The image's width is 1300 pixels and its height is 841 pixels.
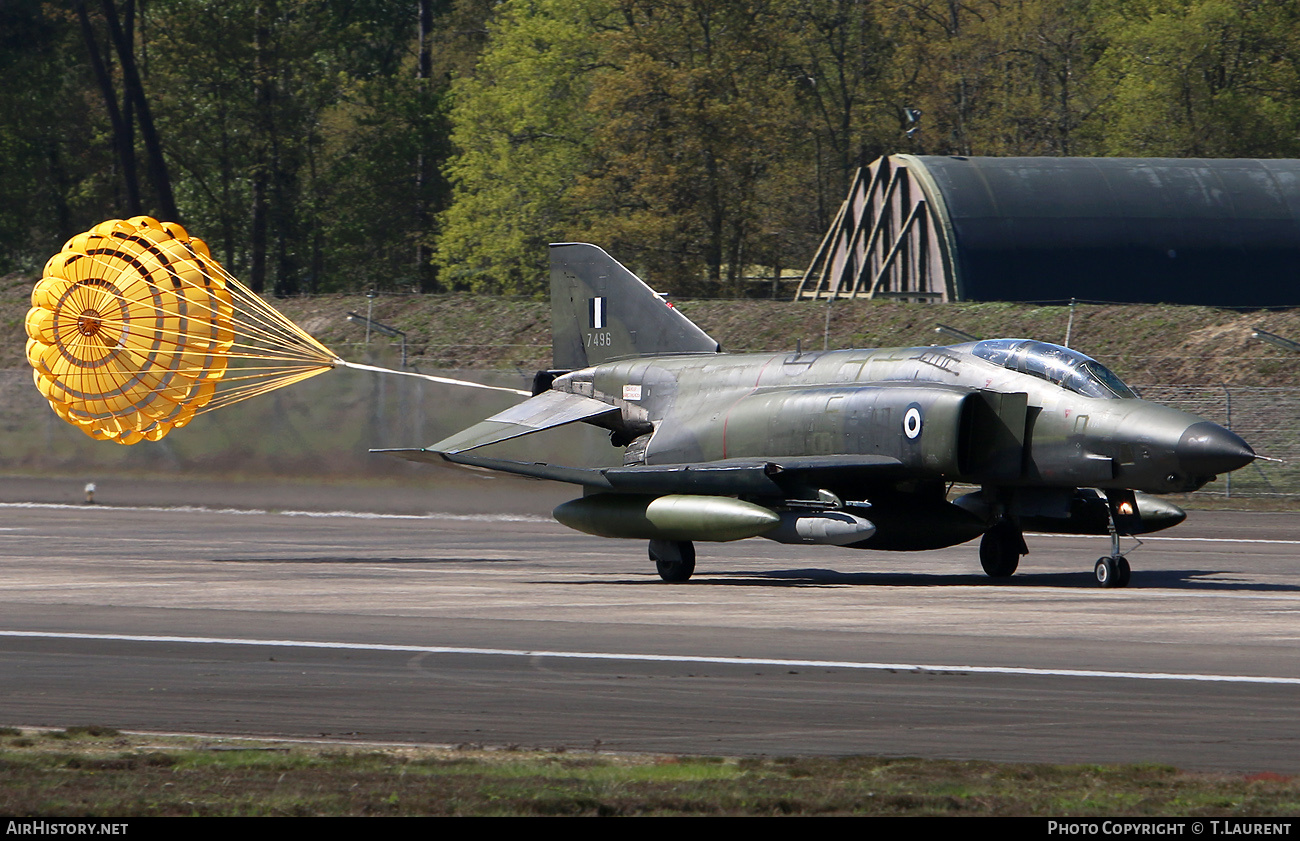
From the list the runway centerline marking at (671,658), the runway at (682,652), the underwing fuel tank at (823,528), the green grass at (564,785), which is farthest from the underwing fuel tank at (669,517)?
the green grass at (564,785)

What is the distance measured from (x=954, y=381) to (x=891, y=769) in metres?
10.8

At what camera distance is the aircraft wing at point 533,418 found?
834 inches

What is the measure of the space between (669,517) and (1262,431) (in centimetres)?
1700

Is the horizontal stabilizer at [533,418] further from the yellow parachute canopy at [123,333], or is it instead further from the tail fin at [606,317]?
the yellow parachute canopy at [123,333]

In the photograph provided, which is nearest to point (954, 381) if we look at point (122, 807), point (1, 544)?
point (122, 807)

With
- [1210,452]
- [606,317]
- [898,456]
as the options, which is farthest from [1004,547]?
[606,317]

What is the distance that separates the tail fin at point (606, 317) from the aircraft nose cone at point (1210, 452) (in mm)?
8543

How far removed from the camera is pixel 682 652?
12.1m

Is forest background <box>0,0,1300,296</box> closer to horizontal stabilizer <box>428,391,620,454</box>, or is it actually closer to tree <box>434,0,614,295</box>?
tree <box>434,0,614,295</box>

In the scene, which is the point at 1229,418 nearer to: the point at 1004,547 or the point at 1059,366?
the point at 1004,547

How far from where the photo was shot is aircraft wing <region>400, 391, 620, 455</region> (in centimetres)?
2119

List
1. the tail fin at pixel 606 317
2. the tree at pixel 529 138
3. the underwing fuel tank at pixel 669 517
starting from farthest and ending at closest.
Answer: the tree at pixel 529 138
the tail fin at pixel 606 317
the underwing fuel tank at pixel 669 517

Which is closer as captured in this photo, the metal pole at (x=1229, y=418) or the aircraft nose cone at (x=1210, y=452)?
the aircraft nose cone at (x=1210, y=452)

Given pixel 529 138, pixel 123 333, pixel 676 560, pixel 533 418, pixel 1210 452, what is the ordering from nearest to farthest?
pixel 1210 452 < pixel 676 560 < pixel 123 333 < pixel 533 418 < pixel 529 138
